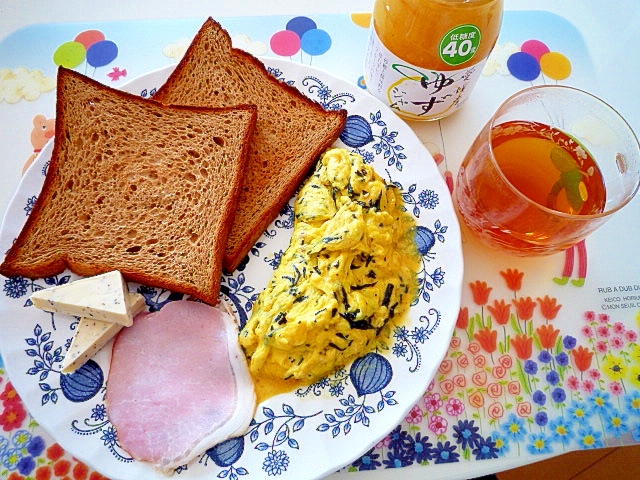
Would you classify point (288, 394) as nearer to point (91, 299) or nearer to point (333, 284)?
point (333, 284)

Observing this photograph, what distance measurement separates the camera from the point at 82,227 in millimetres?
1466

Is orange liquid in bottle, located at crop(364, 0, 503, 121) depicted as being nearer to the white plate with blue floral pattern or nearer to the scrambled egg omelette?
the white plate with blue floral pattern

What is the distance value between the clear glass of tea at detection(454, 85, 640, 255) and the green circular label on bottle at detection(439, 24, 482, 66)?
6.6 inches

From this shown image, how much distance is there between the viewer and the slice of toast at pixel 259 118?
4.87ft

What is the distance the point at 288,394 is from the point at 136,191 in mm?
701

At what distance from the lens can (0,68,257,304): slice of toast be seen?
4.62 ft

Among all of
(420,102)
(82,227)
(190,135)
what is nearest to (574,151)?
(420,102)

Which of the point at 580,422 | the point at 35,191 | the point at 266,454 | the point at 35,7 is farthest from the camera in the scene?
the point at 35,7

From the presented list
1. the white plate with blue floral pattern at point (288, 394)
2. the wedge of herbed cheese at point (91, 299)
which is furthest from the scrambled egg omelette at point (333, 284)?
the wedge of herbed cheese at point (91, 299)

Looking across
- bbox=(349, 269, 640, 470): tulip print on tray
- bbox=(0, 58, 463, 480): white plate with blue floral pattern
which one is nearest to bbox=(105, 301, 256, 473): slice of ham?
bbox=(0, 58, 463, 480): white plate with blue floral pattern

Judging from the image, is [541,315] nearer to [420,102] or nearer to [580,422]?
[580,422]

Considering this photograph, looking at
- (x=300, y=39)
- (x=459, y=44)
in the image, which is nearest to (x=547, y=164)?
(x=459, y=44)

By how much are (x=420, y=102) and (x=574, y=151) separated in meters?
0.44

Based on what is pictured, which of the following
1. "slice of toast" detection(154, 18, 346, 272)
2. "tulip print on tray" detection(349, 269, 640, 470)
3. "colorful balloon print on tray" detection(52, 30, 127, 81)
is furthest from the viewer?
"colorful balloon print on tray" detection(52, 30, 127, 81)
